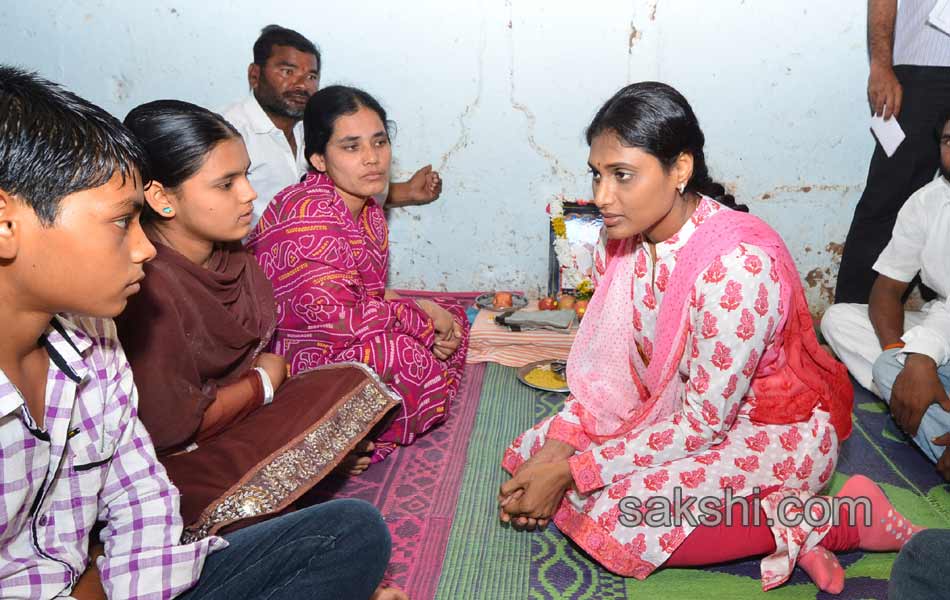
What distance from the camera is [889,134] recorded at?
366cm

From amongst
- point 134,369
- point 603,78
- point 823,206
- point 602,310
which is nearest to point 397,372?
point 602,310

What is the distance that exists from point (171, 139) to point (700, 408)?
159 cm

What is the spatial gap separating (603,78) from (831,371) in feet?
7.49

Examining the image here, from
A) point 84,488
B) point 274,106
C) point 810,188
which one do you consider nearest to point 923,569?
point 84,488

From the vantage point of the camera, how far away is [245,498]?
1.89m

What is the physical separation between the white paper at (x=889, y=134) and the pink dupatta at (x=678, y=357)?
76.0 inches

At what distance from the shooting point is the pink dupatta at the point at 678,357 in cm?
197

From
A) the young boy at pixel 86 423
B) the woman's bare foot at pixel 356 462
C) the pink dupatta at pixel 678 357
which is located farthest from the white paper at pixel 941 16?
the young boy at pixel 86 423

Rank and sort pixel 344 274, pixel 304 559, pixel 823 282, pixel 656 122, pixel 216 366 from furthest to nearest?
pixel 823 282 → pixel 344 274 → pixel 216 366 → pixel 656 122 → pixel 304 559

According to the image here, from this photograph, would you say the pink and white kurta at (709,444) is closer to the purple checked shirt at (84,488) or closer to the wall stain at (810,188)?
the purple checked shirt at (84,488)

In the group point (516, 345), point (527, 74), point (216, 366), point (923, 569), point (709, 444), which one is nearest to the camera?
point (923, 569)

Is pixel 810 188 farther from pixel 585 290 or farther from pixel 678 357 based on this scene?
pixel 678 357

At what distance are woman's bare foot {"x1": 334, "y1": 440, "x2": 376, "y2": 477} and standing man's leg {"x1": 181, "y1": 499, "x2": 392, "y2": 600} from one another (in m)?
1.07

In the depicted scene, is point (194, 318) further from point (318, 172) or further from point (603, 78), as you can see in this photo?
point (603, 78)
